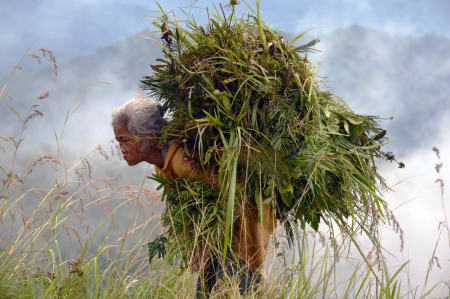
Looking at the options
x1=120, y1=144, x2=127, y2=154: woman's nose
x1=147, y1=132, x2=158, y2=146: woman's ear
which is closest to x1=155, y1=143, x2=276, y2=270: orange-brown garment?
x1=147, y1=132, x2=158, y2=146: woman's ear

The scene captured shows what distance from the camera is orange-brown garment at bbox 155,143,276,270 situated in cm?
325

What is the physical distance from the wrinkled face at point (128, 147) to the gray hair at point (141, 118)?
3 cm

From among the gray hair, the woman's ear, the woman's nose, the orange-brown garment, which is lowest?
the orange-brown garment

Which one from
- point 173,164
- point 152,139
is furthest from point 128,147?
point 173,164

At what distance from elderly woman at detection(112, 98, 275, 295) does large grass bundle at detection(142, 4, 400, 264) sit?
83 mm

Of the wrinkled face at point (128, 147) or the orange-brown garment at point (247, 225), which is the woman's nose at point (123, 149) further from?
the orange-brown garment at point (247, 225)

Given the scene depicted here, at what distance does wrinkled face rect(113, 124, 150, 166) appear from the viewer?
3557mm

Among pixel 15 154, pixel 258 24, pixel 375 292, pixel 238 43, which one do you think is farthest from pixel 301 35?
pixel 15 154

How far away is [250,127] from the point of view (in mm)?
3109

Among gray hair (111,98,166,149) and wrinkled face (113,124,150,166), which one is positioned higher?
gray hair (111,98,166,149)

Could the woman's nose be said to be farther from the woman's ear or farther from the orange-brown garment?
the orange-brown garment

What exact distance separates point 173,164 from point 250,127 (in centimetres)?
59

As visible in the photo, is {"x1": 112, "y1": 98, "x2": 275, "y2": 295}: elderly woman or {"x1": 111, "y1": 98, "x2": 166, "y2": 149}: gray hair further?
{"x1": 111, "y1": 98, "x2": 166, "y2": 149}: gray hair

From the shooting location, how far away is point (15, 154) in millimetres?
3525
